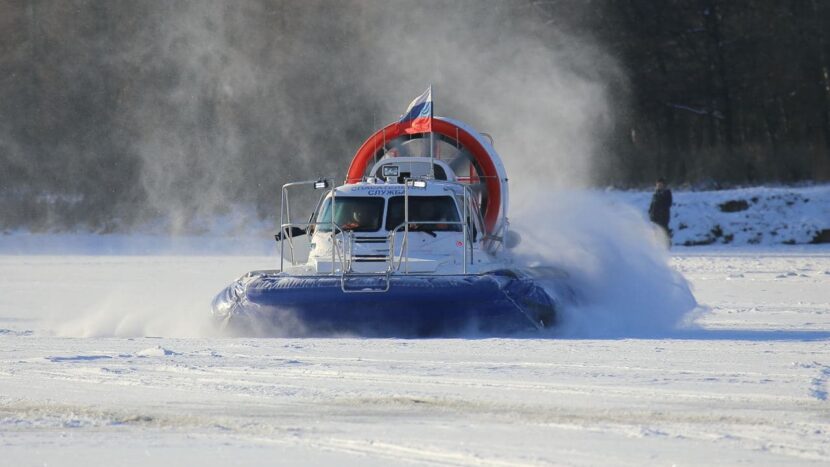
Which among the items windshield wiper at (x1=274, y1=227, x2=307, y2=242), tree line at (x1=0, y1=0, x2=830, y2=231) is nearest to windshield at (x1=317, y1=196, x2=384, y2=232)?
windshield wiper at (x1=274, y1=227, x2=307, y2=242)

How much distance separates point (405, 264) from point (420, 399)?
4.39 metres

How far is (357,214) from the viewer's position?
39.7ft

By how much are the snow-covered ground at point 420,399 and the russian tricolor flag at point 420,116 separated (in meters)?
3.86

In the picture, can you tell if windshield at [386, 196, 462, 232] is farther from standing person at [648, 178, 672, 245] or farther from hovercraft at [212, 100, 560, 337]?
standing person at [648, 178, 672, 245]

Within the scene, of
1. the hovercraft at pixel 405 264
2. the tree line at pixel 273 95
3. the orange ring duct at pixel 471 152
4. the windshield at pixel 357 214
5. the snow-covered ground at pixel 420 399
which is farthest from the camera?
the tree line at pixel 273 95

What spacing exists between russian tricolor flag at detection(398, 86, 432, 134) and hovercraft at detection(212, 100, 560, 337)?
0.16 feet

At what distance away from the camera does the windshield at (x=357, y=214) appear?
12.0 metres

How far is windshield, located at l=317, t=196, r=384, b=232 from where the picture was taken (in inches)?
472

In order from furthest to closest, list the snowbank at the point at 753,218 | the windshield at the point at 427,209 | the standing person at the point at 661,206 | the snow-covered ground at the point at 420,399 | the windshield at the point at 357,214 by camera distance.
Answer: the snowbank at the point at 753,218 < the standing person at the point at 661,206 < the windshield at the point at 427,209 < the windshield at the point at 357,214 < the snow-covered ground at the point at 420,399

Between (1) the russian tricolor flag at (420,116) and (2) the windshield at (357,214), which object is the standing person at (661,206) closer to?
(1) the russian tricolor flag at (420,116)

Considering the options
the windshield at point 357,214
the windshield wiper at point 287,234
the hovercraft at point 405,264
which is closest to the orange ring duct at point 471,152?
the hovercraft at point 405,264

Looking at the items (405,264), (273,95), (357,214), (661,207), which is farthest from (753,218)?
(405,264)

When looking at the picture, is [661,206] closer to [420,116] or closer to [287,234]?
[420,116]

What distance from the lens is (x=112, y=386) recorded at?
7.11 m
